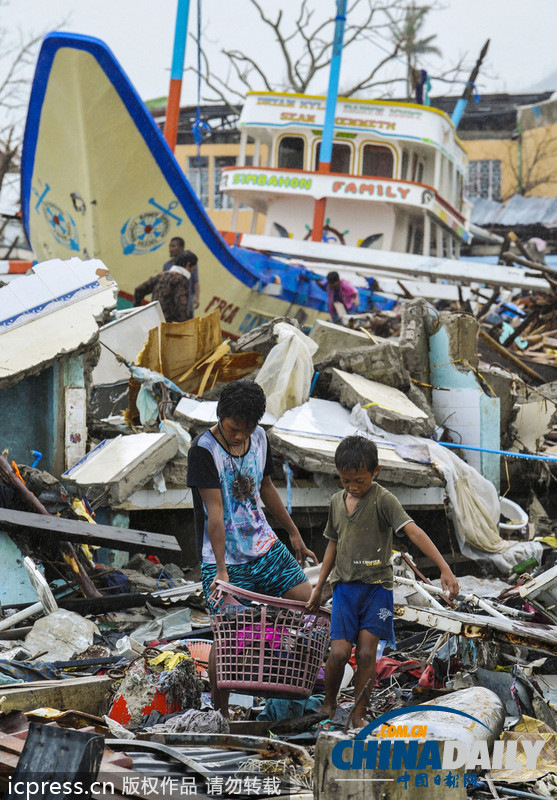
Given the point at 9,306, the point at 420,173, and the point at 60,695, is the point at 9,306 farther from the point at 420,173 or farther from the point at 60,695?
the point at 420,173

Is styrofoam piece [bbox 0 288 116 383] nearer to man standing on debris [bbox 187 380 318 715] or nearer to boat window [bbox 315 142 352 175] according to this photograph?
man standing on debris [bbox 187 380 318 715]

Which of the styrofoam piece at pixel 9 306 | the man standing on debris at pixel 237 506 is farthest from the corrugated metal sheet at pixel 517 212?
the man standing on debris at pixel 237 506

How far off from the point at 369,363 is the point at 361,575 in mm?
5188

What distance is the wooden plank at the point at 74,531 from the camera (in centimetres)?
598

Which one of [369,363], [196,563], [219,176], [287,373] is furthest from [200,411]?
[219,176]

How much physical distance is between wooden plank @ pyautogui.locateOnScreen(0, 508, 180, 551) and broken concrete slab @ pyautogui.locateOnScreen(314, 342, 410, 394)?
3.33 metres

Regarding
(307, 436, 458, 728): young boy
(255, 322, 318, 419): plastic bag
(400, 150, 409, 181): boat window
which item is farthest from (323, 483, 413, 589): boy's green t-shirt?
(400, 150, 409, 181): boat window

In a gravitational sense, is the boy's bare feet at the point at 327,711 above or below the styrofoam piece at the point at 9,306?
below

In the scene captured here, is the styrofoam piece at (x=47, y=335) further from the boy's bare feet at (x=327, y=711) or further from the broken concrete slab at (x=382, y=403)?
the boy's bare feet at (x=327, y=711)

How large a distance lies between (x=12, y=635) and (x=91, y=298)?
3423mm

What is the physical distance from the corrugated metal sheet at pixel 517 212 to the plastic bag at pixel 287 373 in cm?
2710

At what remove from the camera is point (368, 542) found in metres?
4.19

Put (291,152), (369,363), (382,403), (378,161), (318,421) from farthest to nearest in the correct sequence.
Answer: (291,152) → (378,161) → (369,363) → (382,403) → (318,421)

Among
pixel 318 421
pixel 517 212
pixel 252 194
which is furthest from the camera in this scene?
pixel 517 212
